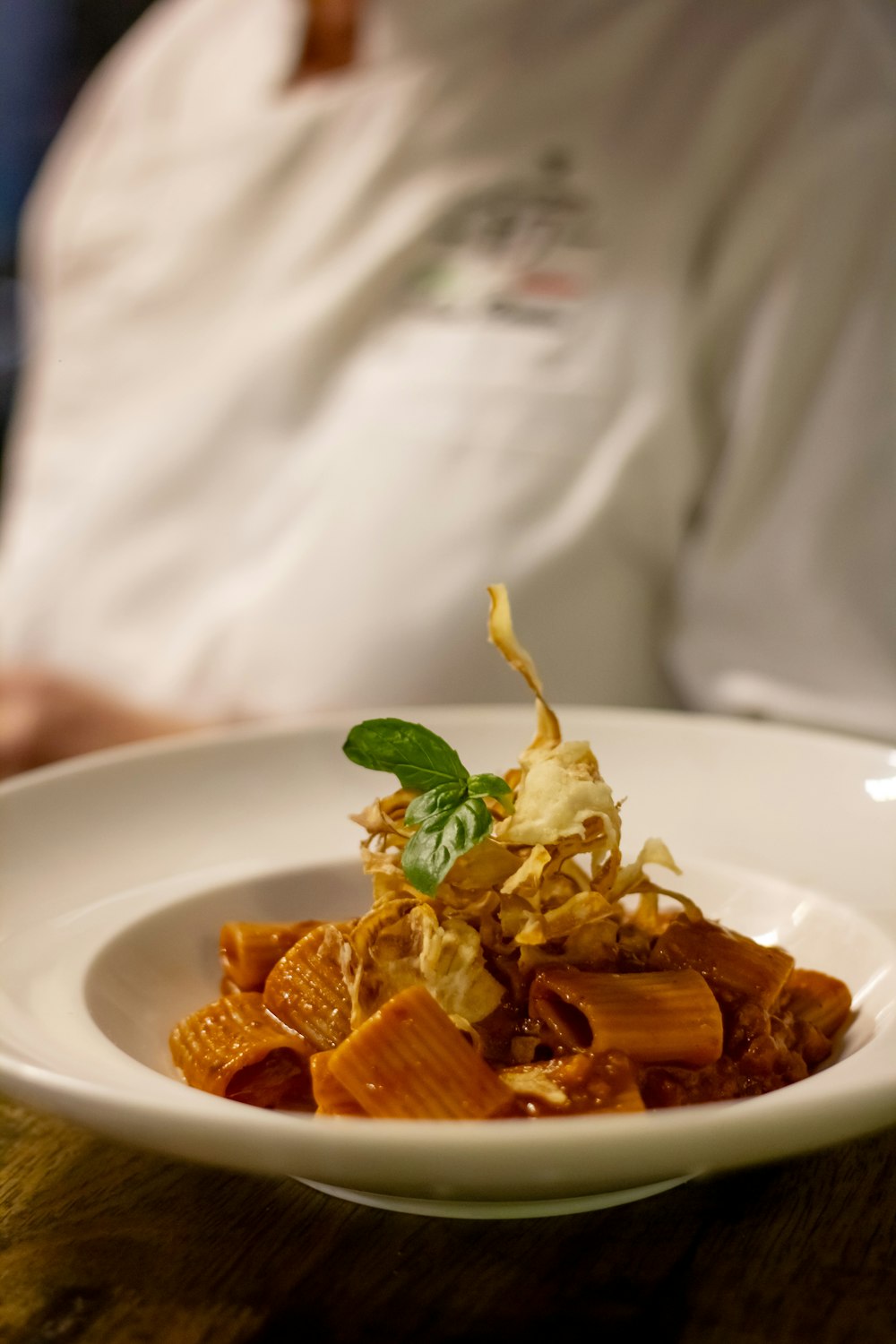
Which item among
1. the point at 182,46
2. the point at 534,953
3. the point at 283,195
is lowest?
the point at 534,953

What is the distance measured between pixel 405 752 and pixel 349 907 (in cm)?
25

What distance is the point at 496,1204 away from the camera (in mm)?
591

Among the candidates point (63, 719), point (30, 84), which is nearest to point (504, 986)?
point (63, 719)

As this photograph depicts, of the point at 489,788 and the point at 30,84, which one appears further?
the point at 30,84

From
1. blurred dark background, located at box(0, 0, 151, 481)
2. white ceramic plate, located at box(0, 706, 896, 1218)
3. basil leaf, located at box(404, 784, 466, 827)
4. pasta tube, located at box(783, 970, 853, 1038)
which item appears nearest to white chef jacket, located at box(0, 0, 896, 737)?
white ceramic plate, located at box(0, 706, 896, 1218)

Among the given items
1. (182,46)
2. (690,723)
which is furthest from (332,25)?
(690,723)

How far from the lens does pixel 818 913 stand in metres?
0.84

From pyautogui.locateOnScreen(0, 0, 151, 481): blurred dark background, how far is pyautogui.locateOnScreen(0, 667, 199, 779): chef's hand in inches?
62.8

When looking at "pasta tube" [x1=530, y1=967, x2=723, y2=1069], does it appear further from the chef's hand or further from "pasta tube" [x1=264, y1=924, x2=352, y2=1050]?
the chef's hand

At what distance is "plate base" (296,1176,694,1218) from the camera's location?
23.1 inches

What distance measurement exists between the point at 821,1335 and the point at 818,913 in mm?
359

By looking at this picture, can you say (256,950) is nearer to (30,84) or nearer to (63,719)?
(63,719)

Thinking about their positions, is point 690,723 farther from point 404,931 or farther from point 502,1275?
point 502,1275

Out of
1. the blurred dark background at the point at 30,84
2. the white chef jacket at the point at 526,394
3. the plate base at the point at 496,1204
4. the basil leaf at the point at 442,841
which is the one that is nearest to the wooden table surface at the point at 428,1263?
the plate base at the point at 496,1204
